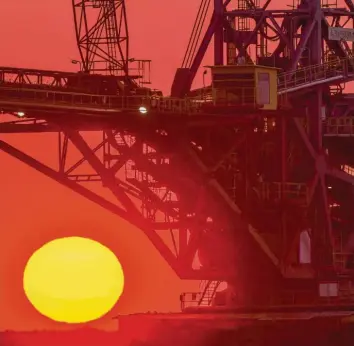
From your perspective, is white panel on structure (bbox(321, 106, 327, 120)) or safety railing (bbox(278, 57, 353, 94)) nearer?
safety railing (bbox(278, 57, 353, 94))

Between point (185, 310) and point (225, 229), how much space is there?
5.13 m

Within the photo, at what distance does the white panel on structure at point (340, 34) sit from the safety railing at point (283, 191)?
943 centimetres

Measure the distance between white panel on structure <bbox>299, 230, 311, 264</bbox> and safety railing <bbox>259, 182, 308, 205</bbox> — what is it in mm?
2366

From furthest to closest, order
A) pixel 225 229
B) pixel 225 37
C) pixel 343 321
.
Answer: pixel 225 37, pixel 225 229, pixel 343 321

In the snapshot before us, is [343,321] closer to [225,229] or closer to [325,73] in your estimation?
[225,229]

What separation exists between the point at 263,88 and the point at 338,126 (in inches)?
401

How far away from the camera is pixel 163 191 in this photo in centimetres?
11850

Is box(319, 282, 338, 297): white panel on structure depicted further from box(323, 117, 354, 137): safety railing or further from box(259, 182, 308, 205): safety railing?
box(323, 117, 354, 137): safety railing

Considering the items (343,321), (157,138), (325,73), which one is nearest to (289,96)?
(325,73)

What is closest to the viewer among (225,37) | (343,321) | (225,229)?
(343,321)

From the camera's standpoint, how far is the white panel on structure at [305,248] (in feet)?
387

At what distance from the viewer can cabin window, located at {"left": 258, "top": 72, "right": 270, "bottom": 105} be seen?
111938 millimetres

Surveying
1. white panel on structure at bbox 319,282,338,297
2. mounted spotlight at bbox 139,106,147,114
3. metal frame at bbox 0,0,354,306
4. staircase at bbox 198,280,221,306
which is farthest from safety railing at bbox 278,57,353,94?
staircase at bbox 198,280,221,306

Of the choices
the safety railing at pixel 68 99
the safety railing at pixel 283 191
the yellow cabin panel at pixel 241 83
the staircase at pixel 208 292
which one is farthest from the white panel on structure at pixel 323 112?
the safety railing at pixel 68 99
